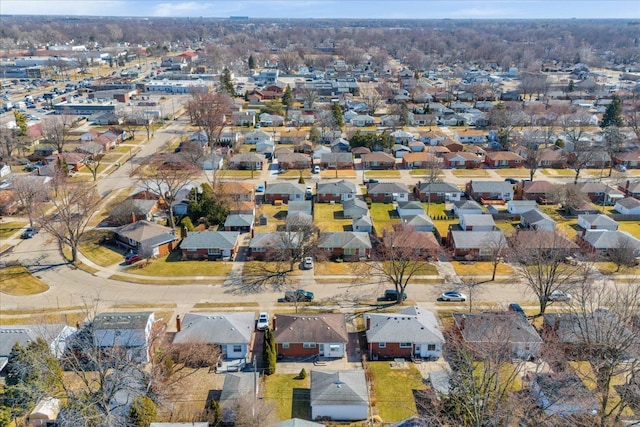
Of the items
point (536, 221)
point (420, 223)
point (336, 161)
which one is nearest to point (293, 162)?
point (336, 161)

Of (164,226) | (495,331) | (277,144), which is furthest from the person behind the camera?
(277,144)

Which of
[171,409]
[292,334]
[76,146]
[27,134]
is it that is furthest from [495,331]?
[27,134]

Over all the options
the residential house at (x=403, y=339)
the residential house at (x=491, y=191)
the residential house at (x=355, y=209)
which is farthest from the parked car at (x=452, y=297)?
the residential house at (x=491, y=191)

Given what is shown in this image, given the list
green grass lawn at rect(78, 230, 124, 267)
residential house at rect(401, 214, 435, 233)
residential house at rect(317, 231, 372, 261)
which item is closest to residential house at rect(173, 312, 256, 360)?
residential house at rect(317, 231, 372, 261)

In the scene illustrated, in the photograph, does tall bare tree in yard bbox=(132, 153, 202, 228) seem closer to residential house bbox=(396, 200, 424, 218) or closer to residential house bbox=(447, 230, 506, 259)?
residential house bbox=(396, 200, 424, 218)

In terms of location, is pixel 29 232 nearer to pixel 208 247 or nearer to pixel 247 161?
pixel 208 247

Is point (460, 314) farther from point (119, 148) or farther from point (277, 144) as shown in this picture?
point (119, 148)

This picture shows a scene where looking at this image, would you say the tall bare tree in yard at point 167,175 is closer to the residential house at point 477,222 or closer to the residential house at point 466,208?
the residential house at point 477,222
